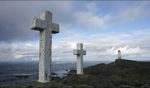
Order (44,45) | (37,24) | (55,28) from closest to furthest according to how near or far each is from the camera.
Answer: (37,24) < (44,45) < (55,28)

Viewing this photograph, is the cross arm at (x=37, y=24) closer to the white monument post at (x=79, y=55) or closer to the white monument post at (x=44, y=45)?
the white monument post at (x=44, y=45)

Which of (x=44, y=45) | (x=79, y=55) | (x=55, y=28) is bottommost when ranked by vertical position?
(x=79, y=55)

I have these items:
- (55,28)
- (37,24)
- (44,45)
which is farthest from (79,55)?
(37,24)

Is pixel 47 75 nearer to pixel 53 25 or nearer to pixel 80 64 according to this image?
pixel 53 25

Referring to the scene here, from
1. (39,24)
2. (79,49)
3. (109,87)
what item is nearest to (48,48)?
(39,24)

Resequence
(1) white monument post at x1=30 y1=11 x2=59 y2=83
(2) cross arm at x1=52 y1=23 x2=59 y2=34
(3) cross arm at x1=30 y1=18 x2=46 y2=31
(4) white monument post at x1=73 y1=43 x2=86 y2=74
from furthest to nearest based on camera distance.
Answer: (4) white monument post at x1=73 y1=43 x2=86 y2=74 < (2) cross arm at x1=52 y1=23 x2=59 y2=34 < (1) white monument post at x1=30 y1=11 x2=59 y2=83 < (3) cross arm at x1=30 y1=18 x2=46 y2=31

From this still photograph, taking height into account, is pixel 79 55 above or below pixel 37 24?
below

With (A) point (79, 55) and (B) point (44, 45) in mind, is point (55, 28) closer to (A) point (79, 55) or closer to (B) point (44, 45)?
(B) point (44, 45)

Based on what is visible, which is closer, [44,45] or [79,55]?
[44,45]

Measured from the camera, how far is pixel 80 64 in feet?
80.5

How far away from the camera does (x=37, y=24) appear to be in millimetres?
13398

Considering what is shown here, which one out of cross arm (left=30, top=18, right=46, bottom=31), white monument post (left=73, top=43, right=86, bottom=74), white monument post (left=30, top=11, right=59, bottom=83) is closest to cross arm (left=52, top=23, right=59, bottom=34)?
white monument post (left=30, top=11, right=59, bottom=83)

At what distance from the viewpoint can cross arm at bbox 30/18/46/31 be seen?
13338 mm

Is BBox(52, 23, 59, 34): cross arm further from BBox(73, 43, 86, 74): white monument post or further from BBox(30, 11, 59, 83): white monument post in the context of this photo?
BBox(73, 43, 86, 74): white monument post
